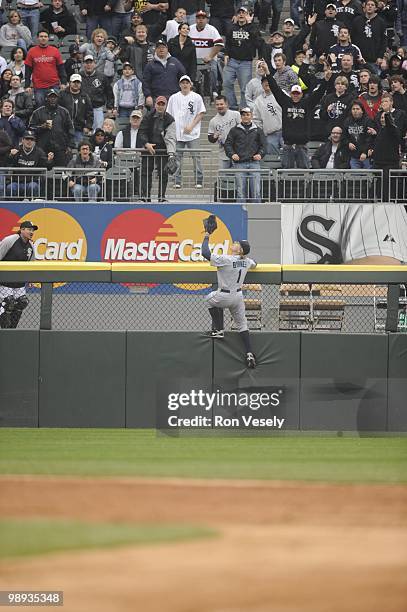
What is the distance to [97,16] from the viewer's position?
942 inches

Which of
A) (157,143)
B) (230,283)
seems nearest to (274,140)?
(157,143)

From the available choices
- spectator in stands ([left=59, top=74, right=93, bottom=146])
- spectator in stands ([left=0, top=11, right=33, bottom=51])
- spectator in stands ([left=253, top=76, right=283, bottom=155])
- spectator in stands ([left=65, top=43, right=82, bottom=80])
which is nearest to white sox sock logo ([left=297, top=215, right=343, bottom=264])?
spectator in stands ([left=253, top=76, right=283, bottom=155])

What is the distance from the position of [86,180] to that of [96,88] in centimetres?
267

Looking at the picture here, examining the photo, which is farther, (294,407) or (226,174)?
(226,174)

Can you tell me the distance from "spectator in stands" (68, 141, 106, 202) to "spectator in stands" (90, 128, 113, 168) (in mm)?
162

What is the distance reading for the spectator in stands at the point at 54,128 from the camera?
20.7 metres

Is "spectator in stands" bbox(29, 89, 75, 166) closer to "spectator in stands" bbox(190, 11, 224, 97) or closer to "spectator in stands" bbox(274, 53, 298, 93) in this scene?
"spectator in stands" bbox(190, 11, 224, 97)

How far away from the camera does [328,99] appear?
21000mm

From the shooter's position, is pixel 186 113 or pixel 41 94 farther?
pixel 41 94

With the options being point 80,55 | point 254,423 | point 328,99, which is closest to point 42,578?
point 254,423

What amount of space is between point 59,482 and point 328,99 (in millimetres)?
12527

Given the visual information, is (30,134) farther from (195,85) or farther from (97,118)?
(195,85)

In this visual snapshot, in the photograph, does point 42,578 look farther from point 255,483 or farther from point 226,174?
point 226,174

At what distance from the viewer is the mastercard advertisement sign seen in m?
20.2
